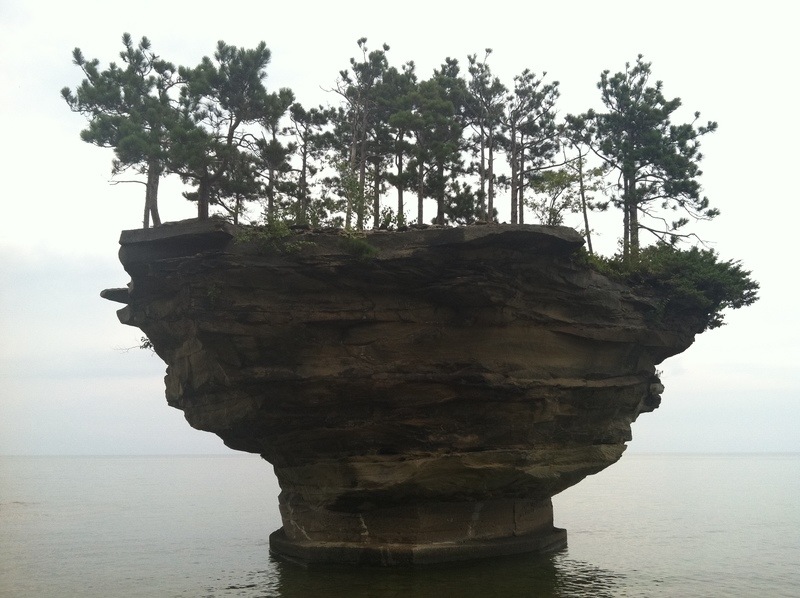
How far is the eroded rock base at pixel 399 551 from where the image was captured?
19.3m

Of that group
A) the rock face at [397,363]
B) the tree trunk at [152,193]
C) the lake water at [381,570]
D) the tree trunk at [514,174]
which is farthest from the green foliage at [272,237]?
the tree trunk at [514,174]

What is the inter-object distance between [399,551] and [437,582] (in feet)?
5.37

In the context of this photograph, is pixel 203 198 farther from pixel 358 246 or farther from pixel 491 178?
pixel 491 178

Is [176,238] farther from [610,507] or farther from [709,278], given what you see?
[610,507]

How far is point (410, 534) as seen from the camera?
1991cm

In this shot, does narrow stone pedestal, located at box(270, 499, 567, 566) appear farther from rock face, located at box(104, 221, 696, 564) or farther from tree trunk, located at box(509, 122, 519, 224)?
tree trunk, located at box(509, 122, 519, 224)

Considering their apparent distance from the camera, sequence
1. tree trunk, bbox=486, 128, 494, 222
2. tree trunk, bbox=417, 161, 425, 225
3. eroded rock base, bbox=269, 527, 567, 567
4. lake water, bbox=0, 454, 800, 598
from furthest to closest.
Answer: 1. tree trunk, bbox=486, 128, 494, 222
2. tree trunk, bbox=417, 161, 425, 225
3. eroded rock base, bbox=269, 527, 567, 567
4. lake water, bbox=0, 454, 800, 598

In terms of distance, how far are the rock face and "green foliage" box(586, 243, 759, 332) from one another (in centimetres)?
81

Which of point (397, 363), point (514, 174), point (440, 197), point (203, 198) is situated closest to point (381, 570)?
point (397, 363)

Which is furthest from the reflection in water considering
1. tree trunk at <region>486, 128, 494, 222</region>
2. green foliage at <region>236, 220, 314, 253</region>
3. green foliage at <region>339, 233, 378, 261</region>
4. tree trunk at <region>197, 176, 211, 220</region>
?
tree trunk at <region>486, 128, 494, 222</region>

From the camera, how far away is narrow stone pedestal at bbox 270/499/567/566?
64.3 ft

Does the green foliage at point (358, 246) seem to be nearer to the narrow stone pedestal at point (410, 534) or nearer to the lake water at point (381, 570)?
the narrow stone pedestal at point (410, 534)

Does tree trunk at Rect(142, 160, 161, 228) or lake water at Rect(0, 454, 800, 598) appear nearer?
lake water at Rect(0, 454, 800, 598)

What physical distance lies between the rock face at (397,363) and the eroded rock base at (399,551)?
1.9 inches
